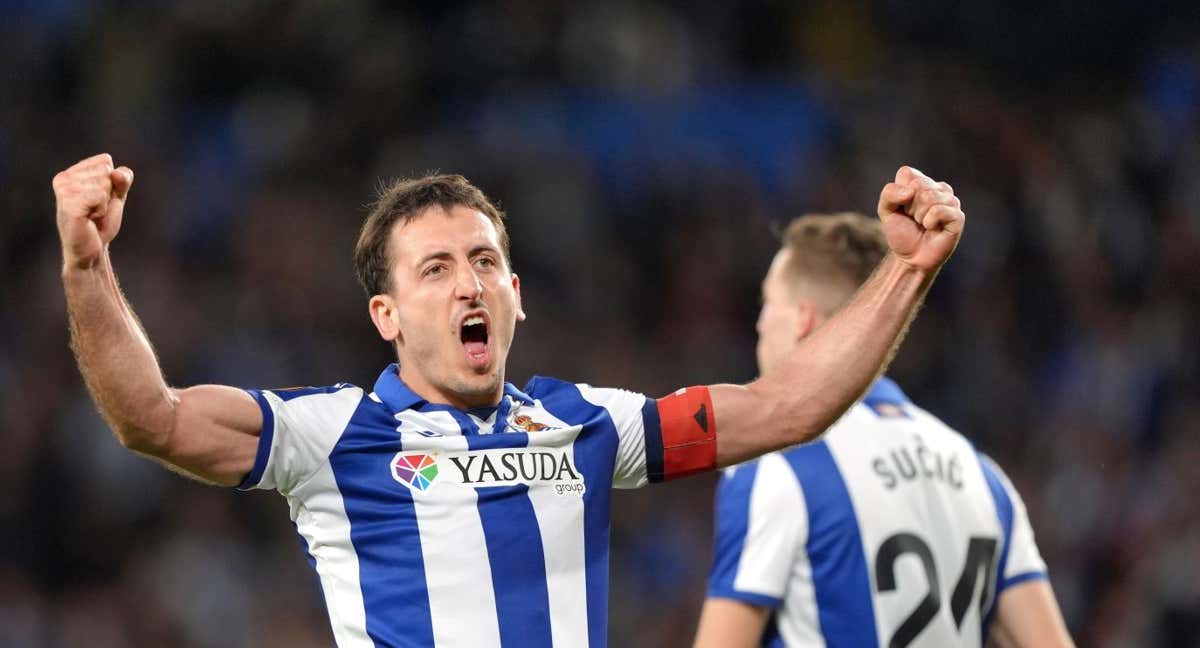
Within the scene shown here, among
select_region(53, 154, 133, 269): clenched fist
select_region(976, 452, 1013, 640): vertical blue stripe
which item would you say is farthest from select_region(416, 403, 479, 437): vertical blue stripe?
select_region(976, 452, 1013, 640): vertical blue stripe

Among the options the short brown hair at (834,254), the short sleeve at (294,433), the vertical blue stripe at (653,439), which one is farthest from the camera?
the short brown hair at (834,254)

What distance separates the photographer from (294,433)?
10.3ft

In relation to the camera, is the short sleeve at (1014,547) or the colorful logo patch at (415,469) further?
the short sleeve at (1014,547)

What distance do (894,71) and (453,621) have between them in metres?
8.06

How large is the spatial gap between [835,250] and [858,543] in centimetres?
85

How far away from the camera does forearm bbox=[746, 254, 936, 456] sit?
3.35 m

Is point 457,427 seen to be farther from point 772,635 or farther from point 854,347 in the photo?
point 772,635

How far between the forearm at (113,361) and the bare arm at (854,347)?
47.0 inches

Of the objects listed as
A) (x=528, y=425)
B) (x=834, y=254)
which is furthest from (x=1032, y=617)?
(x=528, y=425)

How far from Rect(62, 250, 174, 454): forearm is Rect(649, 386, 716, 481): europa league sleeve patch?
1.07m

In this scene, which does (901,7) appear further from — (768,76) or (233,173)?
(233,173)

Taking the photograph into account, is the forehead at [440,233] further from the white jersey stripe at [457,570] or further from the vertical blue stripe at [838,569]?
the vertical blue stripe at [838,569]

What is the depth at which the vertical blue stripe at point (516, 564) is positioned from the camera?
10.3 feet

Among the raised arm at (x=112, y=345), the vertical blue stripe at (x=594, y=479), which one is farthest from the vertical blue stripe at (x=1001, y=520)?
the raised arm at (x=112, y=345)
